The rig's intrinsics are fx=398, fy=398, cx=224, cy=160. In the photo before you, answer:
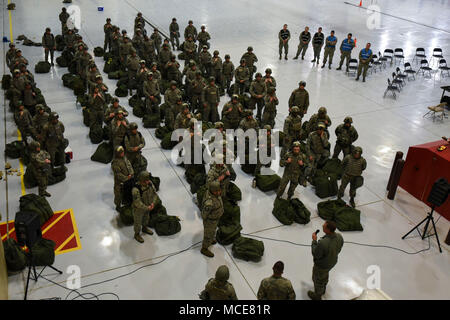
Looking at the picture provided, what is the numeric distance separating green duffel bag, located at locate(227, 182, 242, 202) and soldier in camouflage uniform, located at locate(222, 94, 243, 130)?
309 cm

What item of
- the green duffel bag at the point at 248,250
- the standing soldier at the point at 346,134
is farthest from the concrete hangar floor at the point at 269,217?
the standing soldier at the point at 346,134

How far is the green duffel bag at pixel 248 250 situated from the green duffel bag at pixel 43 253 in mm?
3569

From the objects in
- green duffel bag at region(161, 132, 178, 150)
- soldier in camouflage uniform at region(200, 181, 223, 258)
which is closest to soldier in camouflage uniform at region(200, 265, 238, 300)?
soldier in camouflage uniform at region(200, 181, 223, 258)

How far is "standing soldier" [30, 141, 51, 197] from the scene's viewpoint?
9.12 metres

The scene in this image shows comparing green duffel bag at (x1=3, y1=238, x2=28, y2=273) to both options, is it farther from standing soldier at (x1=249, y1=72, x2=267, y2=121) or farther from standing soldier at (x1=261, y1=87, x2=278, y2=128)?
standing soldier at (x1=249, y1=72, x2=267, y2=121)

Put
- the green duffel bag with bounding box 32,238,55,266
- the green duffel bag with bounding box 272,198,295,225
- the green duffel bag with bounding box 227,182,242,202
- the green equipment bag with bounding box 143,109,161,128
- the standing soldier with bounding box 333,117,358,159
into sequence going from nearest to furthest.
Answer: the green duffel bag with bounding box 32,238,55,266, the green duffel bag with bounding box 272,198,295,225, the green duffel bag with bounding box 227,182,242,202, the standing soldier with bounding box 333,117,358,159, the green equipment bag with bounding box 143,109,161,128

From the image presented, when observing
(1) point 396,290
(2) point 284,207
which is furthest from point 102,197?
(1) point 396,290

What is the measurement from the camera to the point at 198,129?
10336 millimetres

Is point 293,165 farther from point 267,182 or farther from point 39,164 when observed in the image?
point 39,164

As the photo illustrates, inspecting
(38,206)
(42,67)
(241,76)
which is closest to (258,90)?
(241,76)

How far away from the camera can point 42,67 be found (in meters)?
17.1

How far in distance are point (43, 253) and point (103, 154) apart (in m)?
Answer: 3.99

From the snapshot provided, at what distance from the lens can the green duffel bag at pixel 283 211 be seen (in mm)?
9047

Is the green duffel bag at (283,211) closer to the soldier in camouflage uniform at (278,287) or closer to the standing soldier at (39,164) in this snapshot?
the soldier in camouflage uniform at (278,287)
